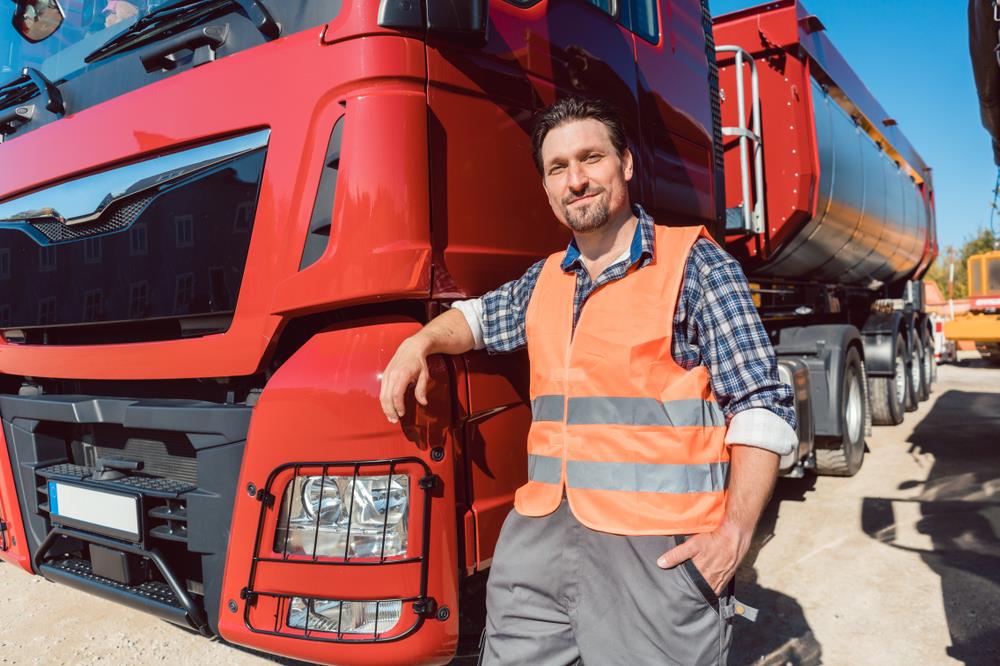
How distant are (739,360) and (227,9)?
5.54ft

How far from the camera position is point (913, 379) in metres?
8.15

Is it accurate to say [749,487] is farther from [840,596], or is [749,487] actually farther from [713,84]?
[713,84]

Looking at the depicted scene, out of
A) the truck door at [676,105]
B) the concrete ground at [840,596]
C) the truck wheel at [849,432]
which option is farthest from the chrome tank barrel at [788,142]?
the concrete ground at [840,596]

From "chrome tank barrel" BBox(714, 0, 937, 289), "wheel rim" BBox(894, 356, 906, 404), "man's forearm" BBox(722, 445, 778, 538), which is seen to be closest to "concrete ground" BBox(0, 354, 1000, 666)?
"man's forearm" BBox(722, 445, 778, 538)

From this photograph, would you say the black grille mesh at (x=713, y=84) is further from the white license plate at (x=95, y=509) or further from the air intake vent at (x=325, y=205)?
the white license plate at (x=95, y=509)

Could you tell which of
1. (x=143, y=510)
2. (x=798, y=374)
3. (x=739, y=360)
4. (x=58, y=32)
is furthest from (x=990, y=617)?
(x=58, y=32)

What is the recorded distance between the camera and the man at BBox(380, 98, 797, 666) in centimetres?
151

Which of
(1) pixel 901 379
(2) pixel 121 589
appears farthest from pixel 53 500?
(1) pixel 901 379

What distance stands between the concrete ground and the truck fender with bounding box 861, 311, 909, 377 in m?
1.66

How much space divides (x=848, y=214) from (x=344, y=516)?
15.8 ft

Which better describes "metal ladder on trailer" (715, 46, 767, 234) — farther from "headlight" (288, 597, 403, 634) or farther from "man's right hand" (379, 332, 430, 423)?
"headlight" (288, 597, 403, 634)

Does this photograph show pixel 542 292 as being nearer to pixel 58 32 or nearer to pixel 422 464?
pixel 422 464

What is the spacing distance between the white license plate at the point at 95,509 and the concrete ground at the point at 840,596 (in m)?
0.68

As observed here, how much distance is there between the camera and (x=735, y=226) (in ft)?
13.6
